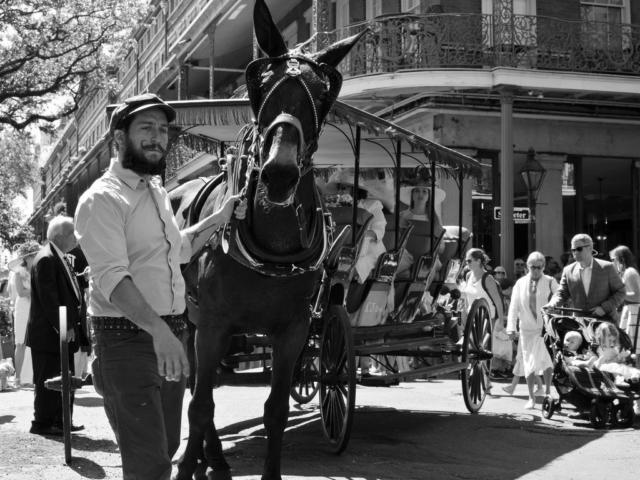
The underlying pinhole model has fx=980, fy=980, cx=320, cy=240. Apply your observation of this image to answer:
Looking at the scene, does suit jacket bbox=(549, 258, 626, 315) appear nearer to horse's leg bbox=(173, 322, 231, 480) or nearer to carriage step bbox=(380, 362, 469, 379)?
carriage step bbox=(380, 362, 469, 379)

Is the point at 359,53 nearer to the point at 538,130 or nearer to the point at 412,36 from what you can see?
the point at 412,36

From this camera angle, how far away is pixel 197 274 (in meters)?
6.49

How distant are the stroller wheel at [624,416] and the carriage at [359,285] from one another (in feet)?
4.55

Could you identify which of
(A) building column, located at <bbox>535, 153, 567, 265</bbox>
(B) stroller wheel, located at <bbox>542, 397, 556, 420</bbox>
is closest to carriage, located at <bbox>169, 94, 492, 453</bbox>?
(B) stroller wheel, located at <bbox>542, 397, 556, 420</bbox>

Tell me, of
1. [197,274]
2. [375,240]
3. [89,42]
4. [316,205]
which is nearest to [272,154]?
[316,205]

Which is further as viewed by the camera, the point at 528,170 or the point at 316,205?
the point at 528,170

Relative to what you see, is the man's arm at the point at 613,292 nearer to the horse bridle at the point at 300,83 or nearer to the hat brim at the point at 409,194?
the hat brim at the point at 409,194

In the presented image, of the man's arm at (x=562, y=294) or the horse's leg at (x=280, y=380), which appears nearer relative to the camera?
the horse's leg at (x=280, y=380)

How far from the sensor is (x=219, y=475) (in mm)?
6293

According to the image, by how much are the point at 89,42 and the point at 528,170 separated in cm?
1535

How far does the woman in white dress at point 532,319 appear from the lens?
11039mm

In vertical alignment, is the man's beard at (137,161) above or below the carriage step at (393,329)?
above

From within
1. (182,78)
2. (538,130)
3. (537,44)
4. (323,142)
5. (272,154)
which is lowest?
(272,154)

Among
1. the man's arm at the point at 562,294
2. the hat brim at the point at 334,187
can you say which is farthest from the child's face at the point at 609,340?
the hat brim at the point at 334,187
